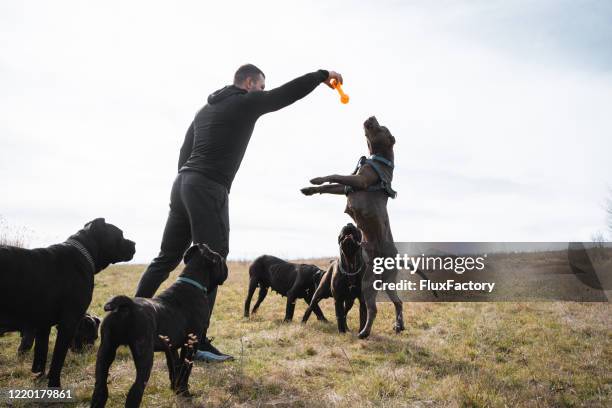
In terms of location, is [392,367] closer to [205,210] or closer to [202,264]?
[202,264]

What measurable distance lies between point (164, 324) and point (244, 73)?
9.45 feet

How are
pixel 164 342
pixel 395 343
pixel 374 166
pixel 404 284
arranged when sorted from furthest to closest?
pixel 404 284 < pixel 374 166 < pixel 395 343 < pixel 164 342

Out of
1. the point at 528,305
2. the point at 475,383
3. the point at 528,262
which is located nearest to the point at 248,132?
the point at 475,383

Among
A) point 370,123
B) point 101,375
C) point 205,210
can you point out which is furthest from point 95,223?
point 370,123

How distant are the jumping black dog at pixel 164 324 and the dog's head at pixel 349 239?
2456mm

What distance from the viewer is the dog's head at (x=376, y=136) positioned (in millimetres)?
7035

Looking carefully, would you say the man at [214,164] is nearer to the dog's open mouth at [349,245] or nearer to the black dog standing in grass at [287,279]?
the dog's open mouth at [349,245]

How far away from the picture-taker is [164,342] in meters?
3.72

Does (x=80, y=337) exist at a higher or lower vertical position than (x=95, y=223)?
lower

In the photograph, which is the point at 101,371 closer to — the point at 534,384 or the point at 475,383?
the point at 475,383

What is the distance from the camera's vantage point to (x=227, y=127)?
5117 mm

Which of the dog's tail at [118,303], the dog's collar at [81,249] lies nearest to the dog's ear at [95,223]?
the dog's collar at [81,249]

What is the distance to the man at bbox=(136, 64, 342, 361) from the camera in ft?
16.2

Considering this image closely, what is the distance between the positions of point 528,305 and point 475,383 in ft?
21.5
